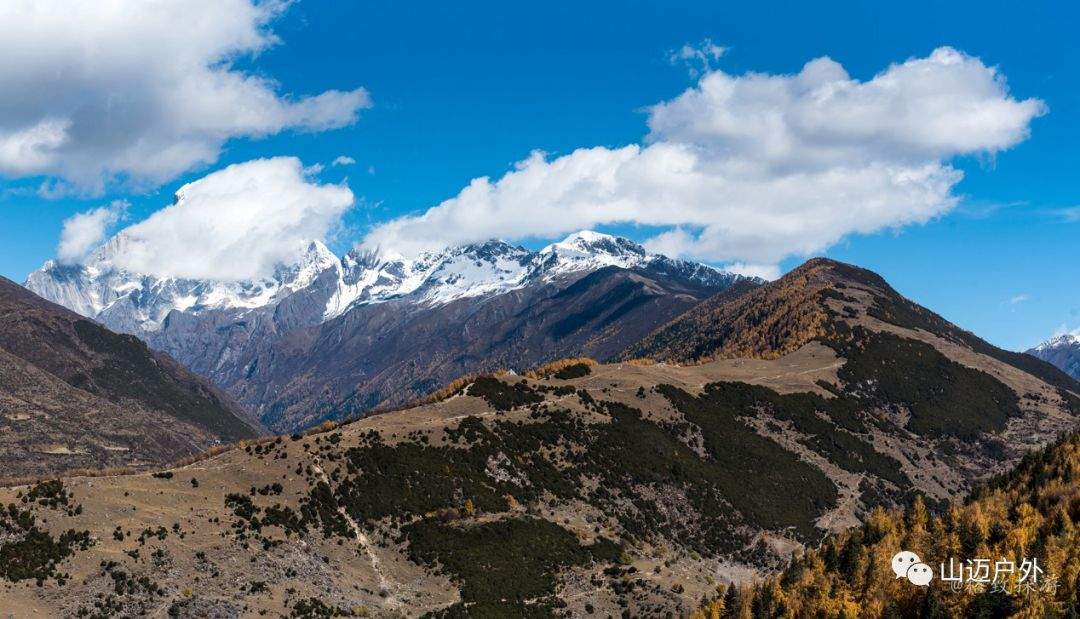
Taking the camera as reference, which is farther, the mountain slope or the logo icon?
the mountain slope

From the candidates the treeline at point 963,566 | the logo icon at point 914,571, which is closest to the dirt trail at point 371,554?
the treeline at point 963,566

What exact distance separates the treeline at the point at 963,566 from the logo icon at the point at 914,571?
4.76ft

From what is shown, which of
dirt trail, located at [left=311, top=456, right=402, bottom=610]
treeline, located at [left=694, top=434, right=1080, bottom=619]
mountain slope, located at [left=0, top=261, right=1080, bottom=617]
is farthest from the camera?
dirt trail, located at [left=311, top=456, right=402, bottom=610]

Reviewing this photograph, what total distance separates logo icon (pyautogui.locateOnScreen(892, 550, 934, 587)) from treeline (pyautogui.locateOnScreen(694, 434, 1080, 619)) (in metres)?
1.45

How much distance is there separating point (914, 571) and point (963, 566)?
11179mm

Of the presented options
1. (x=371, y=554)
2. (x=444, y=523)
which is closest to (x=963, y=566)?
(x=444, y=523)

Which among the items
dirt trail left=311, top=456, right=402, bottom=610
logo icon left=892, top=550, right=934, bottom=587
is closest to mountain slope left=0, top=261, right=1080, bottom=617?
dirt trail left=311, top=456, right=402, bottom=610

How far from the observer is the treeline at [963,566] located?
300 feet

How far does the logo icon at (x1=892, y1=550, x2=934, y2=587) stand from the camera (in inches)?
3693

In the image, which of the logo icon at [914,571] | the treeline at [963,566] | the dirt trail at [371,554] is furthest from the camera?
the dirt trail at [371,554]

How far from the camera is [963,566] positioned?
101062 millimetres

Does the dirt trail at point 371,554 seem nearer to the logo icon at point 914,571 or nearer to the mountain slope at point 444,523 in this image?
the mountain slope at point 444,523

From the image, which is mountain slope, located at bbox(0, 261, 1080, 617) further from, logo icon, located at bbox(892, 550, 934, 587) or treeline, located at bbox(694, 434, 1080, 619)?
logo icon, located at bbox(892, 550, 934, 587)

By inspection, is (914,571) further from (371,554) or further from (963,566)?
(371,554)
